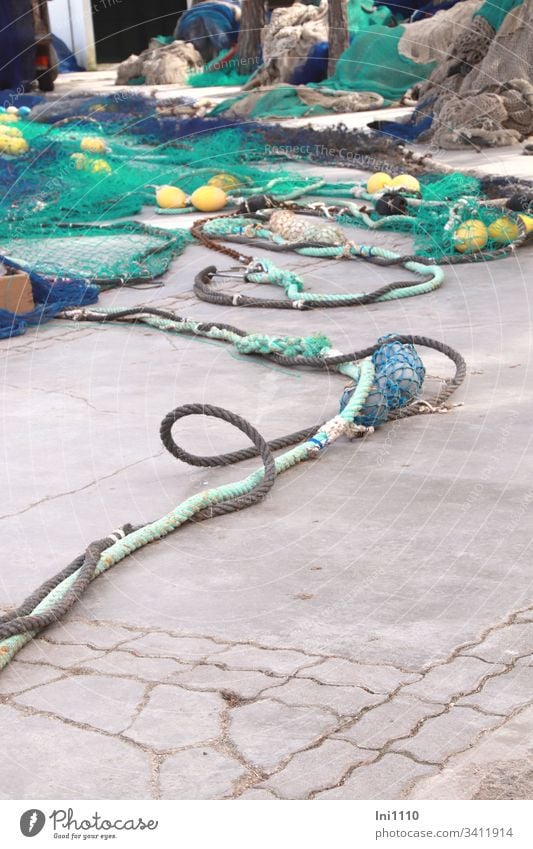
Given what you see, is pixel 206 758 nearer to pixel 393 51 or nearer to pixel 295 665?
pixel 295 665

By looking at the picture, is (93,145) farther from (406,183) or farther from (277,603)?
(277,603)

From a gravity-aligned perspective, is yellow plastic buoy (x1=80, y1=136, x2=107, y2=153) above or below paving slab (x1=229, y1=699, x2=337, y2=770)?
above

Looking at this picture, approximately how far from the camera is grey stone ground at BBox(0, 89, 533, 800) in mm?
1984

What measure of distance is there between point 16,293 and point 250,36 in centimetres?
1352

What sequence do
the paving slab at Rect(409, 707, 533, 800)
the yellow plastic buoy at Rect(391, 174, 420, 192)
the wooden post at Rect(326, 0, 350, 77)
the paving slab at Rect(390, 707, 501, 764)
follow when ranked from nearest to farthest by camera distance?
1. the paving slab at Rect(409, 707, 533, 800)
2. the paving slab at Rect(390, 707, 501, 764)
3. the yellow plastic buoy at Rect(391, 174, 420, 192)
4. the wooden post at Rect(326, 0, 350, 77)

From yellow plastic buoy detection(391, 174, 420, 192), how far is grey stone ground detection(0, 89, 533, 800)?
10.9 ft

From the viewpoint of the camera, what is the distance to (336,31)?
50.1 feet

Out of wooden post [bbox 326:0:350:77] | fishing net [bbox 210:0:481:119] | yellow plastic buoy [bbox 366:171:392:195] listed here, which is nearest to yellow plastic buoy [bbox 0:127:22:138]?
fishing net [bbox 210:0:481:119]

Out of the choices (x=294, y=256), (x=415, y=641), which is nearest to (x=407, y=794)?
(x=415, y=641)

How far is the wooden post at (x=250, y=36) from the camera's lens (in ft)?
55.9

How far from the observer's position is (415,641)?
2377mm

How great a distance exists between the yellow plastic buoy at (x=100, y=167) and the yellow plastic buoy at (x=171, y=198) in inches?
22.8

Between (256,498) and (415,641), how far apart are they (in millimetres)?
934

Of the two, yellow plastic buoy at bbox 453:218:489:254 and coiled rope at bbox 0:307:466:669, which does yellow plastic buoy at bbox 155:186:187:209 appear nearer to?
yellow plastic buoy at bbox 453:218:489:254
